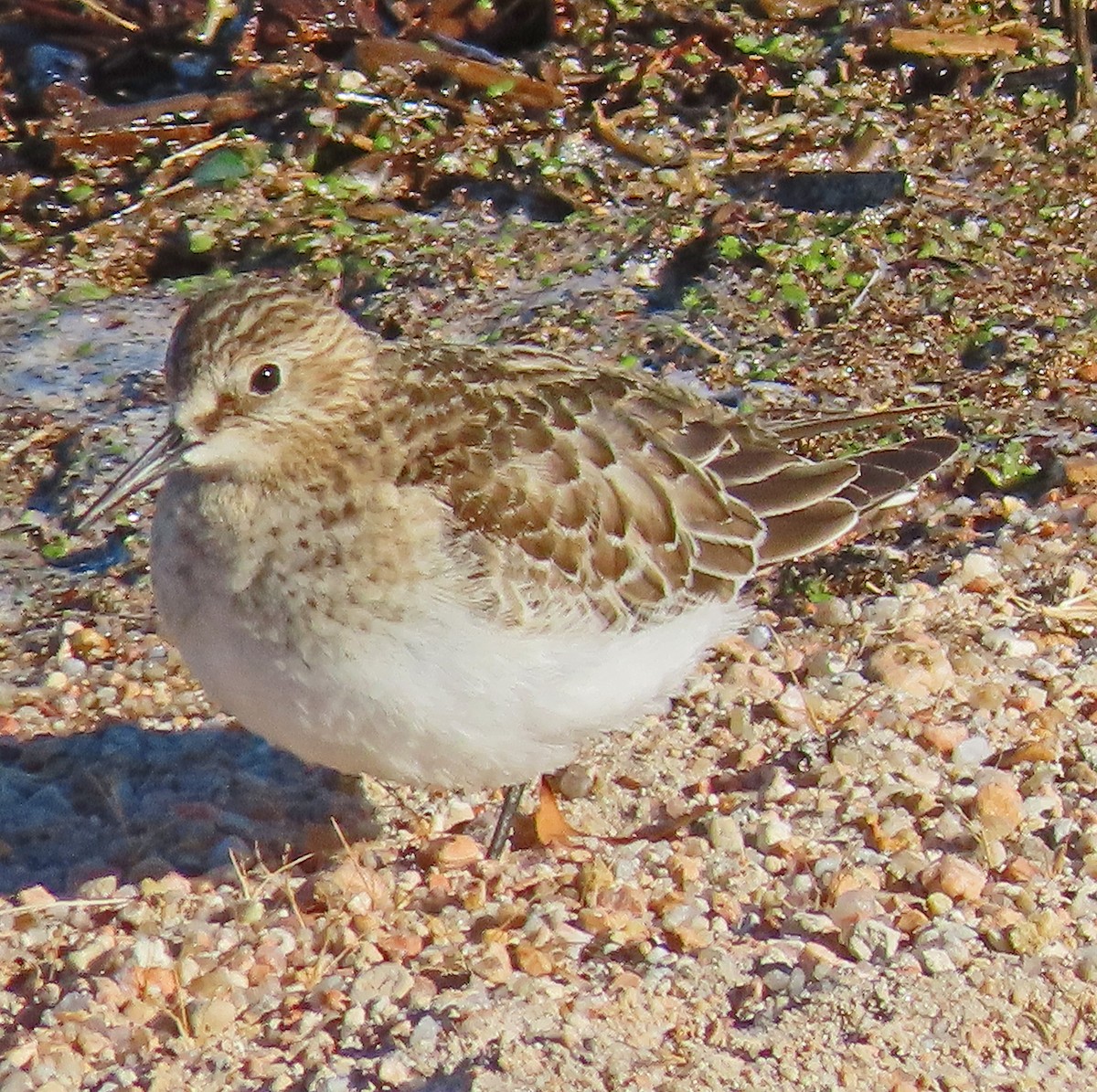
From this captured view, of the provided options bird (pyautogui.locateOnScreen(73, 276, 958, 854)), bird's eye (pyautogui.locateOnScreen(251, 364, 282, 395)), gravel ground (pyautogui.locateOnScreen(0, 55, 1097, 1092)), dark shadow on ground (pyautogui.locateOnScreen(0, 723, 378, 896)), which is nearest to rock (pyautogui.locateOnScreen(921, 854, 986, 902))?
gravel ground (pyautogui.locateOnScreen(0, 55, 1097, 1092))

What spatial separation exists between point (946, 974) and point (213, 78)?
5.49 m

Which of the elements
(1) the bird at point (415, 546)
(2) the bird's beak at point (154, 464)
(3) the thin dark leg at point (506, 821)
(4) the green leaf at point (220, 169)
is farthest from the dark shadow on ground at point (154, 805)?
(4) the green leaf at point (220, 169)

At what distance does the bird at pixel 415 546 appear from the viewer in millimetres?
4797

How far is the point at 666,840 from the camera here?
5426mm

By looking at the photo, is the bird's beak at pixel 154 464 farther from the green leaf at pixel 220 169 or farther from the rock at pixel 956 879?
the green leaf at pixel 220 169

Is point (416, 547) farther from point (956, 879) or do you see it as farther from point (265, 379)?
point (956, 879)

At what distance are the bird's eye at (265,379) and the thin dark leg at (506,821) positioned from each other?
1.23 m

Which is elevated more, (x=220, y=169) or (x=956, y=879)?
(x=956, y=879)

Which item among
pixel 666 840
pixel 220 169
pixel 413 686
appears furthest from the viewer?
pixel 220 169

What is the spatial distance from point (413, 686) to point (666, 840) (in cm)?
102

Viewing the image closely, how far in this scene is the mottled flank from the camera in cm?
480

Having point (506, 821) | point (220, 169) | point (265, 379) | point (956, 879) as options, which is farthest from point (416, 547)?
point (220, 169)

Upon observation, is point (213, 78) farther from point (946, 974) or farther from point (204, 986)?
point (946, 974)

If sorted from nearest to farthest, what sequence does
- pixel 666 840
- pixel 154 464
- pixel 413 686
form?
pixel 413 686 → pixel 154 464 → pixel 666 840
